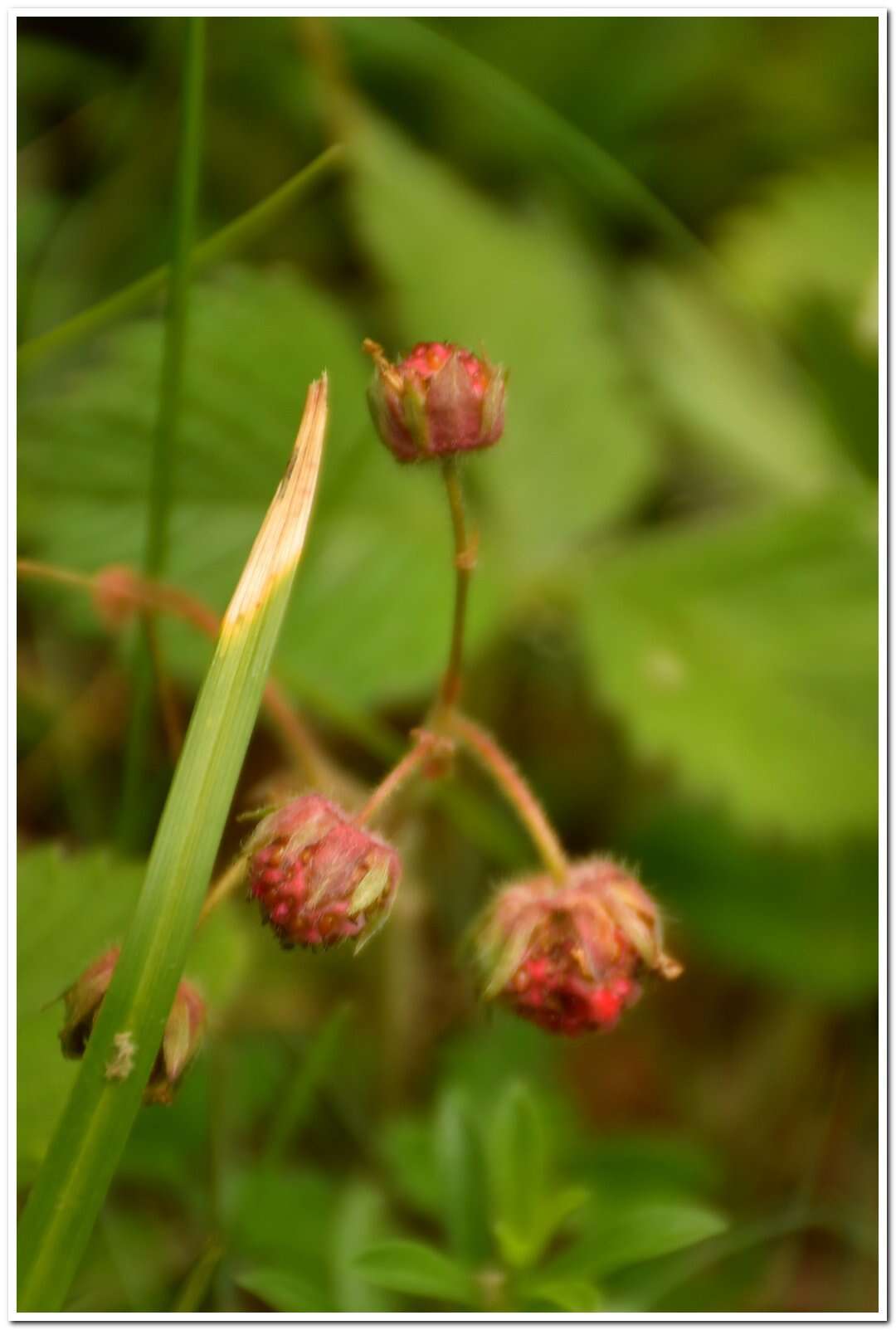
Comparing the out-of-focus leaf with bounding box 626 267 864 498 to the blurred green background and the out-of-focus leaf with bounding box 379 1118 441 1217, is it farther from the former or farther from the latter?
the out-of-focus leaf with bounding box 379 1118 441 1217

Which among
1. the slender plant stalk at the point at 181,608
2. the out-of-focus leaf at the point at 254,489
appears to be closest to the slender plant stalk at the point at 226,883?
the slender plant stalk at the point at 181,608

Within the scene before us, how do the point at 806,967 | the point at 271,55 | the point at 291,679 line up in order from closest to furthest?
the point at 291,679 < the point at 806,967 < the point at 271,55


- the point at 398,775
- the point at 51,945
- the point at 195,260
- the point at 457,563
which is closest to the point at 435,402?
the point at 457,563

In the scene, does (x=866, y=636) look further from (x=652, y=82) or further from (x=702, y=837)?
(x=652, y=82)

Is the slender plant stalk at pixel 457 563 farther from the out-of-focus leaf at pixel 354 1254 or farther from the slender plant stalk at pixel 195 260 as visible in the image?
the out-of-focus leaf at pixel 354 1254

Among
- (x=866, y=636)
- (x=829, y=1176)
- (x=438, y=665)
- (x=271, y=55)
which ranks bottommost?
(x=829, y=1176)

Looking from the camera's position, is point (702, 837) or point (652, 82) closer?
point (702, 837)

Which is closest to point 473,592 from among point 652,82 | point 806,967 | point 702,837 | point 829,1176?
point 702,837

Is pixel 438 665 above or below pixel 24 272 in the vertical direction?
below
